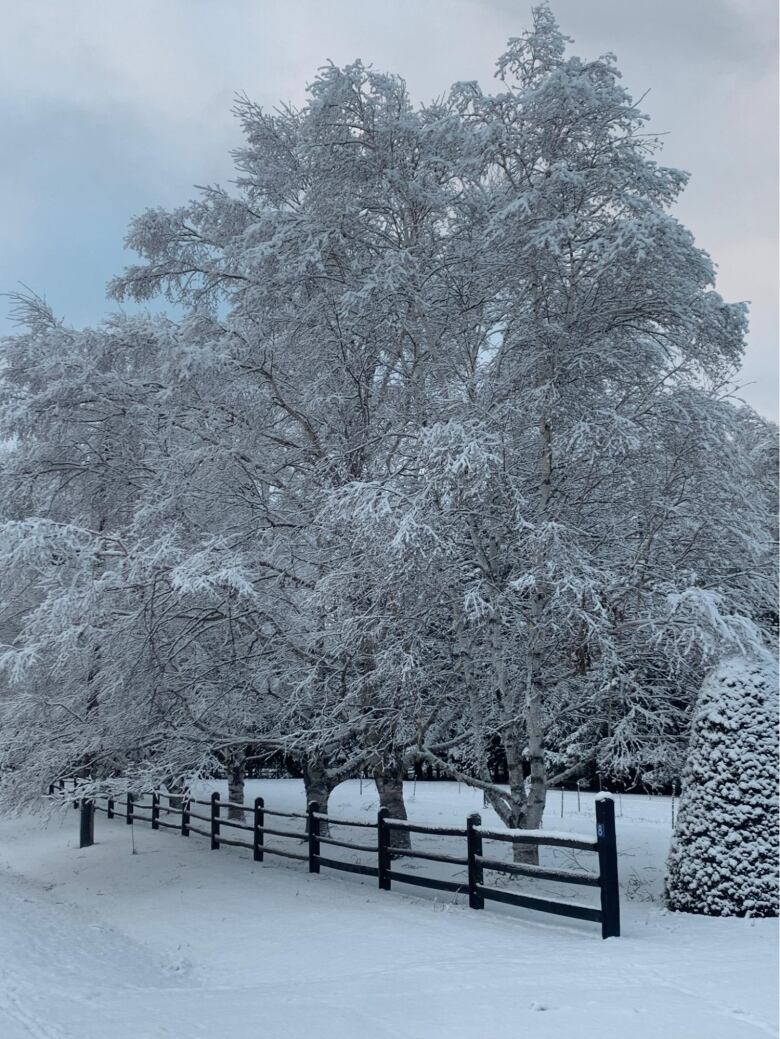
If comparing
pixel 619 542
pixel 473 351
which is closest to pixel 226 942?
pixel 619 542

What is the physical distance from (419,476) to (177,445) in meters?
4.34

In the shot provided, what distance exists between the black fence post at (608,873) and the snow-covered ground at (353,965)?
0.22 metres

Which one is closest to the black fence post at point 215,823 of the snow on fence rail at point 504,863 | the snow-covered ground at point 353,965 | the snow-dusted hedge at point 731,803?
the snow-covered ground at point 353,965

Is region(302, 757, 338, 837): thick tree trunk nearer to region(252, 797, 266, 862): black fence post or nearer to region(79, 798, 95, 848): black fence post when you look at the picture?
region(252, 797, 266, 862): black fence post

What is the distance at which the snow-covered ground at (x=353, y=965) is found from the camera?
6.18m

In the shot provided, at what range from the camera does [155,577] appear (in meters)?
11.7

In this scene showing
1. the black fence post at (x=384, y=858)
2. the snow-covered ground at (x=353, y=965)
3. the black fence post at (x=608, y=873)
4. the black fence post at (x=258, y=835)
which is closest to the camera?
the snow-covered ground at (x=353, y=965)

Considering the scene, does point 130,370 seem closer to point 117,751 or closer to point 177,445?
point 177,445

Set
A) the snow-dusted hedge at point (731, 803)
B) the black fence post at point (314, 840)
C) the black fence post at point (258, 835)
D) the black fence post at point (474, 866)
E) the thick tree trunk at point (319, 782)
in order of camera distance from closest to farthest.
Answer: the snow-dusted hedge at point (731, 803), the black fence post at point (474, 866), the black fence post at point (314, 840), the black fence post at point (258, 835), the thick tree trunk at point (319, 782)

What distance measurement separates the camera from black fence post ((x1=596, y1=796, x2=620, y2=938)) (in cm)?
842

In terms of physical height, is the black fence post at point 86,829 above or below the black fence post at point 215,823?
below

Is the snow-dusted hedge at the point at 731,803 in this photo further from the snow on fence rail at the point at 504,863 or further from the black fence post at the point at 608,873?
the black fence post at the point at 608,873

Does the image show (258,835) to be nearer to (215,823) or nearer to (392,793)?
(215,823)

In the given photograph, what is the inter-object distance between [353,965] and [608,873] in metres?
2.39
